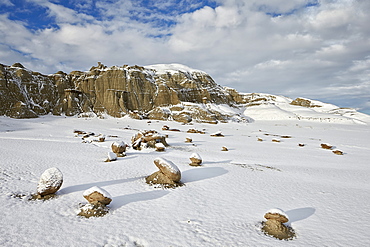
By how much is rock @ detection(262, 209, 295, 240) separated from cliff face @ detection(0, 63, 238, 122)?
151 ft

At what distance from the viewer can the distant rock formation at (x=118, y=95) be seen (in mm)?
51094

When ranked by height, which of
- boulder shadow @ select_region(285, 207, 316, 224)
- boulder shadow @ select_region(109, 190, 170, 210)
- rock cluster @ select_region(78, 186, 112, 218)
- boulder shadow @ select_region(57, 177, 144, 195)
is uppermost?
rock cluster @ select_region(78, 186, 112, 218)

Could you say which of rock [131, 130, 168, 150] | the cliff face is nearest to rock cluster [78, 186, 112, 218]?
rock [131, 130, 168, 150]

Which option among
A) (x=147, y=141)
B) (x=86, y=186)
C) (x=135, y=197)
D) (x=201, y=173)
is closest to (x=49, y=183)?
(x=86, y=186)

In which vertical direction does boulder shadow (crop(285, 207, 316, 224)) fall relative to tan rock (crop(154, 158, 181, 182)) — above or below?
below

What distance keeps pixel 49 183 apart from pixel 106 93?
188 ft

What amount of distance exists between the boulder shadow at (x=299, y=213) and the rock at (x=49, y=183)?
8.89 m

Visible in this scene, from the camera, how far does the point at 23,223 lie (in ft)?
19.0

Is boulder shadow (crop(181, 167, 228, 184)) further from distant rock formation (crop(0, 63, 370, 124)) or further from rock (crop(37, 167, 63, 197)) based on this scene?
distant rock formation (crop(0, 63, 370, 124))

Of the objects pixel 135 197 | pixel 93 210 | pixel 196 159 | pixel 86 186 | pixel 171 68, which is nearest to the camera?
pixel 93 210

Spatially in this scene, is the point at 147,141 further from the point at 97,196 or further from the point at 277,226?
the point at 277,226

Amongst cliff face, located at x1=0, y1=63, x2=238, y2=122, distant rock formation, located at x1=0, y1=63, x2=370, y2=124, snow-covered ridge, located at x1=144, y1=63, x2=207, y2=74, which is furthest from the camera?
snow-covered ridge, located at x1=144, y1=63, x2=207, y2=74

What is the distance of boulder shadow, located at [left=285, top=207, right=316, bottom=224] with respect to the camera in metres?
7.17

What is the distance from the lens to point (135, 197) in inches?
322
